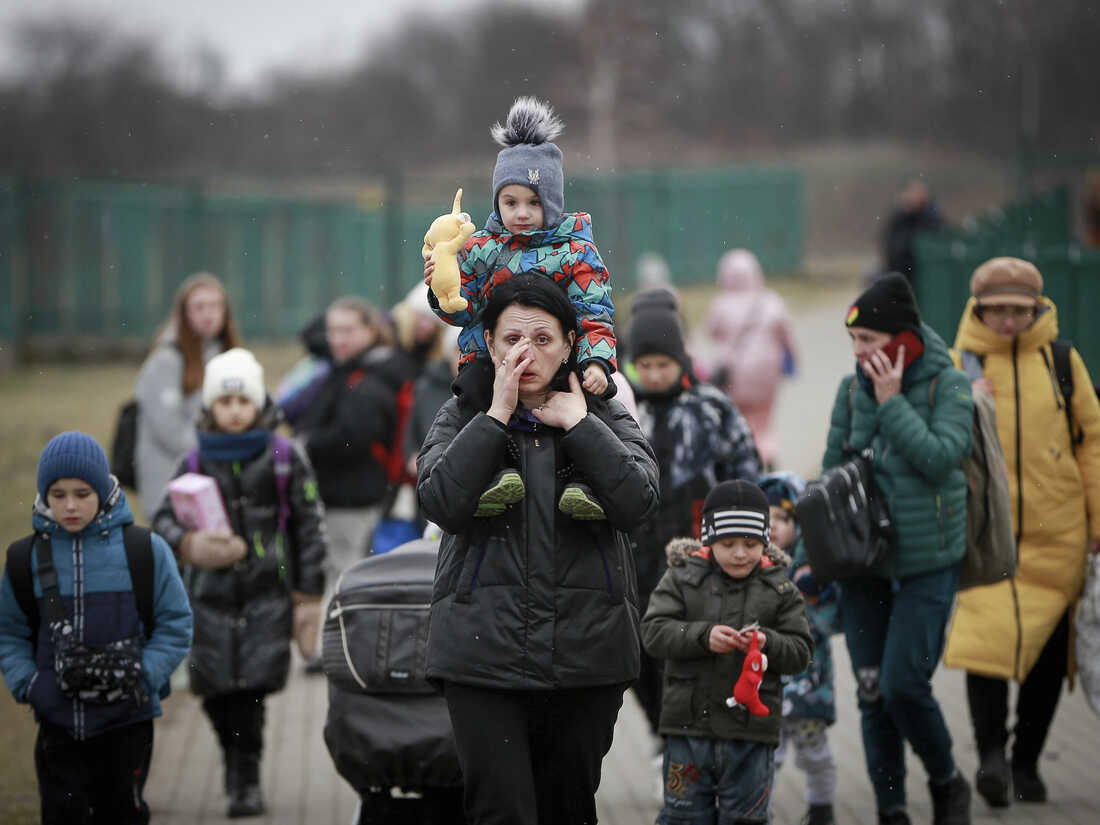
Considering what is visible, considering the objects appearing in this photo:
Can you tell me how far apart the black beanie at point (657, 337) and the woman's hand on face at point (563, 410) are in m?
2.30

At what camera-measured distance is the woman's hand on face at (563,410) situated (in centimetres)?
450

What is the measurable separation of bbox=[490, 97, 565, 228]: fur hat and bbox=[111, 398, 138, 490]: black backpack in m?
4.52

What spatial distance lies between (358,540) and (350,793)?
8.43 ft

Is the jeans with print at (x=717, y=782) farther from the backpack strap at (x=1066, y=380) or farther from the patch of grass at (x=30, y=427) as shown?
the patch of grass at (x=30, y=427)

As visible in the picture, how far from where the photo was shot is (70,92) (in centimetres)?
4525

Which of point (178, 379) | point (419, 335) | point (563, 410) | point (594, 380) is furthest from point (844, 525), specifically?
point (419, 335)

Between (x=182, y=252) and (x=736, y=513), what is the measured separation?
71.0ft

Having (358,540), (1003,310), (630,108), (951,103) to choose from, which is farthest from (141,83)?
(1003,310)

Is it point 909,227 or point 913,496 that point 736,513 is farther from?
point 909,227

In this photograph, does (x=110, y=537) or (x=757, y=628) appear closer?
(x=757, y=628)

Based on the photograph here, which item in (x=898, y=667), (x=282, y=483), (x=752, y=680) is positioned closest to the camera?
(x=752, y=680)

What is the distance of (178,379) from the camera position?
902 centimetres

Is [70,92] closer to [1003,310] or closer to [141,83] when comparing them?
[141,83]

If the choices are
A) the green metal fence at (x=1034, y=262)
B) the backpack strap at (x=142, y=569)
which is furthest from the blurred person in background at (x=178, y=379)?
the green metal fence at (x=1034, y=262)
